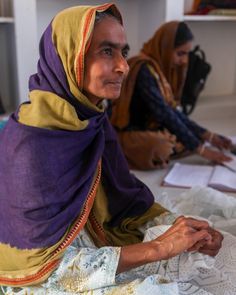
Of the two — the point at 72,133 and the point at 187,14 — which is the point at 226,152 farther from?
the point at 72,133

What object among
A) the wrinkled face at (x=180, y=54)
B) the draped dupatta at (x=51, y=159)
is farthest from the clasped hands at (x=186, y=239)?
the wrinkled face at (x=180, y=54)

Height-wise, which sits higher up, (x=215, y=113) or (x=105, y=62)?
(x=105, y=62)

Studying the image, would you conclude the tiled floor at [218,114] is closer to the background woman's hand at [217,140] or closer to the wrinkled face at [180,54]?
the background woman's hand at [217,140]

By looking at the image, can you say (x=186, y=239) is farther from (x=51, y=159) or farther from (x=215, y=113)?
(x=215, y=113)

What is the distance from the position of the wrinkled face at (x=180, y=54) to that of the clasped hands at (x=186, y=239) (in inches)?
61.9

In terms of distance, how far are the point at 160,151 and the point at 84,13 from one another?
1428mm

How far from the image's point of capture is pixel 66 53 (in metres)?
1.00

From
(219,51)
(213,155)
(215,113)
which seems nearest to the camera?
(213,155)

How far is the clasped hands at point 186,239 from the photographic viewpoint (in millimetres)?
975

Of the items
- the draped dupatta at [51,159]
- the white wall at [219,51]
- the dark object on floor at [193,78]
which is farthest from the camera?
the white wall at [219,51]

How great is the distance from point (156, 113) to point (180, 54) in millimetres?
386

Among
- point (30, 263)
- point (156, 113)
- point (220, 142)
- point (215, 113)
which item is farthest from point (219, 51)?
point (30, 263)

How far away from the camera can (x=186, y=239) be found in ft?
3.22

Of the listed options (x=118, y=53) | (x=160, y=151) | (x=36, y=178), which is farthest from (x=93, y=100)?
(x=160, y=151)
